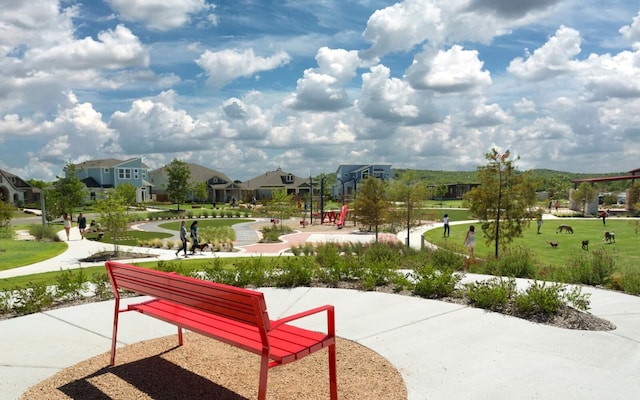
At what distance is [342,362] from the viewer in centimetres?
541

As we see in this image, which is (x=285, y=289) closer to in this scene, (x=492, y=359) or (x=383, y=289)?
(x=383, y=289)

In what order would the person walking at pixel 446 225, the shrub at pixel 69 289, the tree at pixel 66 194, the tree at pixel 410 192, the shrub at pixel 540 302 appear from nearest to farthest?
1. the shrub at pixel 540 302
2. the shrub at pixel 69 289
3. the tree at pixel 410 192
4. the person walking at pixel 446 225
5. the tree at pixel 66 194

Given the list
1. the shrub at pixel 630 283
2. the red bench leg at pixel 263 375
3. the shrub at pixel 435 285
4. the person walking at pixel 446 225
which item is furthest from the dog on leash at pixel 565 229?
the red bench leg at pixel 263 375

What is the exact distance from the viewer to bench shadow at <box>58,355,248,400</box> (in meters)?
4.67

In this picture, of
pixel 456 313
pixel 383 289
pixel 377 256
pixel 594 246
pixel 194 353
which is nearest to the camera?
pixel 194 353

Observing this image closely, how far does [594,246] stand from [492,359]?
81.9 ft

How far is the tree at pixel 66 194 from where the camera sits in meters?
37.3

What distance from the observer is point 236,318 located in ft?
13.4

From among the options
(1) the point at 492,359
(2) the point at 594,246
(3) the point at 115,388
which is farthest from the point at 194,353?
(2) the point at 594,246

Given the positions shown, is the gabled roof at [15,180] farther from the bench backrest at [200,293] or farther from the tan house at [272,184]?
the bench backrest at [200,293]

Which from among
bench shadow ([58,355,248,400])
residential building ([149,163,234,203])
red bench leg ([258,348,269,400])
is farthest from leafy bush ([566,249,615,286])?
residential building ([149,163,234,203])

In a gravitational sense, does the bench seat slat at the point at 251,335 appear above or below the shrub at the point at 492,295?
above

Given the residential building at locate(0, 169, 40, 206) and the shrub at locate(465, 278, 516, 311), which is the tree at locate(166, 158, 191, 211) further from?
the shrub at locate(465, 278, 516, 311)

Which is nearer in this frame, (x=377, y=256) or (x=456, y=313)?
(x=456, y=313)
